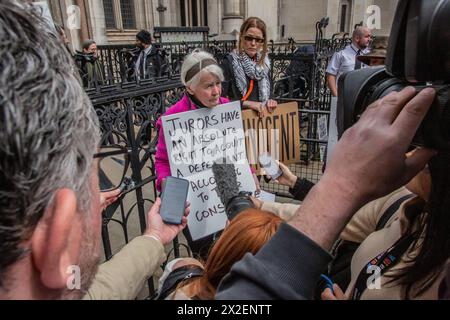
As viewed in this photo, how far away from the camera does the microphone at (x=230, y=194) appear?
4.83 feet

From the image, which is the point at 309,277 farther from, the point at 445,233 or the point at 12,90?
the point at 12,90

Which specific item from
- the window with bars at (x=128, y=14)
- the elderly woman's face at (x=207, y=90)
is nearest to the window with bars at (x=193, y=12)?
the window with bars at (x=128, y=14)

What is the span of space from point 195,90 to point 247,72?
1.22 meters

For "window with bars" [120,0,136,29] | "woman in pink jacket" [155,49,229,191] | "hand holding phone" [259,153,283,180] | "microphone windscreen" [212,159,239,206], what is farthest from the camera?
"window with bars" [120,0,136,29]

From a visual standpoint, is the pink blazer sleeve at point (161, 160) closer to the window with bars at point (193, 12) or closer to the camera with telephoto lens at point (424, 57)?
the camera with telephoto lens at point (424, 57)

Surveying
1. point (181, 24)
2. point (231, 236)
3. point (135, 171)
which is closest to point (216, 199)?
point (135, 171)

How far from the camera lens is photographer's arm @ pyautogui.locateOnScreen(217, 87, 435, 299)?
62 centimetres

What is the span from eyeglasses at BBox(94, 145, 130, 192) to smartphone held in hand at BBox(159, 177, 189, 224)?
31 cm

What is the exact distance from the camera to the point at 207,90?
230cm

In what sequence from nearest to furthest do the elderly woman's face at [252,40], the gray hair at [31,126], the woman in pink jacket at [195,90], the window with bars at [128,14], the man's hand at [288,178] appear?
the gray hair at [31,126] < the man's hand at [288,178] < the woman in pink jacket at [195,90] < the elderly woman's face at [252,40] < the window with bars at [128,14]

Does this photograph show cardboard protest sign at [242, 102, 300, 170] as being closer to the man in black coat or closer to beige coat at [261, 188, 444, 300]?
beige coat at [261, 188, 444, 300]

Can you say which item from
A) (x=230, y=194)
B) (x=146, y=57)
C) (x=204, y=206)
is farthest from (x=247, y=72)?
(x=146, y=57)

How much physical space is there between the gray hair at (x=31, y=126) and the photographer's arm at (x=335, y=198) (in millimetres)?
394

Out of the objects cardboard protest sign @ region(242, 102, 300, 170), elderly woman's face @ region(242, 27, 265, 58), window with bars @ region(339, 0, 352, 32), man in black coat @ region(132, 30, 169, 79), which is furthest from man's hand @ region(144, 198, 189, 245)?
window with bars @ region(339, 0, 352, 32)
